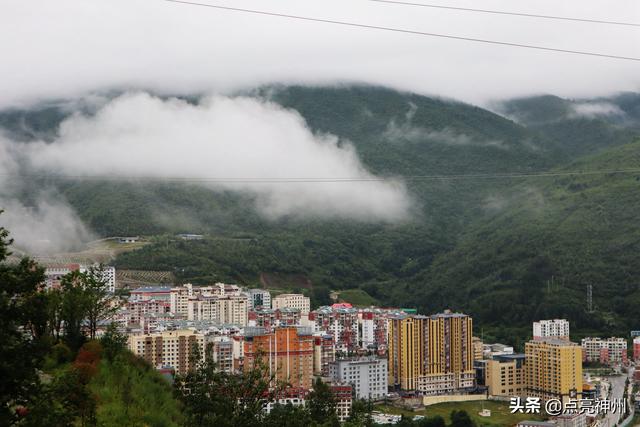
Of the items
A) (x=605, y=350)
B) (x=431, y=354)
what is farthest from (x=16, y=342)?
(x=605, y=350)

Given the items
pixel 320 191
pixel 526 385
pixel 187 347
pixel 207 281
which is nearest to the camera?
pixel 187 347

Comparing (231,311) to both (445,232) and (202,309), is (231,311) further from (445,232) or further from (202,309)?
(445,232)

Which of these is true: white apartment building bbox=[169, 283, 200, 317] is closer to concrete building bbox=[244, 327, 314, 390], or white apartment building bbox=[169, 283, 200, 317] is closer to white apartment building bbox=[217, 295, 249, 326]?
white apartment building bbox=[217, 295, 249, 326]

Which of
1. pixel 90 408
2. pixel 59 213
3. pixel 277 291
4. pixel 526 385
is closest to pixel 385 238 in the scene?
pixel 277 291

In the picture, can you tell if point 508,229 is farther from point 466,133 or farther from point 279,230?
point 466,133

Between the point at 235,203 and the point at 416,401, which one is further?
the point at 235,203

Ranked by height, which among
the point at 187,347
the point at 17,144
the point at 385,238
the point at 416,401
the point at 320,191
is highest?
the point at 17,144

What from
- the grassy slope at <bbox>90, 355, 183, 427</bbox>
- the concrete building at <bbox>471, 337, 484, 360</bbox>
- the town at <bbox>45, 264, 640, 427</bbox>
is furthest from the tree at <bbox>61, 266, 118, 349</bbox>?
the concrete building at <bbox>471, 337, 484, 360</bbox>
